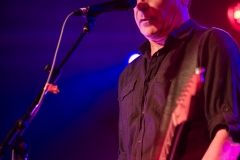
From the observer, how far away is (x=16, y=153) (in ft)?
4.31

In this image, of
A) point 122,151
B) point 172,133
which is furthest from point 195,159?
point 122,151

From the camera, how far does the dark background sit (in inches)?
111

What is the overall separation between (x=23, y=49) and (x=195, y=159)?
2.06 meters

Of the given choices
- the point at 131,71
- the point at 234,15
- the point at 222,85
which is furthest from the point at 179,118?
the point at 234,15

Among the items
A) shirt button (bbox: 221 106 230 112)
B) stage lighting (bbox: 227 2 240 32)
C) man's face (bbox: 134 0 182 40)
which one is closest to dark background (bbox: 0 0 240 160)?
stage lighting (bbox: 227 2 240 32)

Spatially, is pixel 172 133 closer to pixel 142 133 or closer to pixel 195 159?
pixel 195 159

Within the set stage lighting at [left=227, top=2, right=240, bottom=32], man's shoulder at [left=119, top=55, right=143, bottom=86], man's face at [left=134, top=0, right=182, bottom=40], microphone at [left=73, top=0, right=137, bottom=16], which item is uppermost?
microphone at [left=73, top=0, right=137, bottom=16]

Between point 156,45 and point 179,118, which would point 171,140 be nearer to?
point 179,118

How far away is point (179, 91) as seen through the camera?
4.93 feet

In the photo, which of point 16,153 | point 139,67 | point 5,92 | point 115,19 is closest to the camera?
point 16,153

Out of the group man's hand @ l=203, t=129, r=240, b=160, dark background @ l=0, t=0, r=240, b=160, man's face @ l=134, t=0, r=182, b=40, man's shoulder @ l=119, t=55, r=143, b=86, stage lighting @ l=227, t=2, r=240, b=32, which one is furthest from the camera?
dark background @ l=0, t=0, r=240, b=160

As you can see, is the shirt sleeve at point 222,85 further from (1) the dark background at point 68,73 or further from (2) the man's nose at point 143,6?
(1) the dark background at point 68,73

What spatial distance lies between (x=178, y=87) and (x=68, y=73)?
1669 mm

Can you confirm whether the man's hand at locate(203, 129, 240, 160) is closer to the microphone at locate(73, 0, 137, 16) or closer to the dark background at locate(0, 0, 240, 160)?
the microphone at locate(73, 0, 137, 16)
